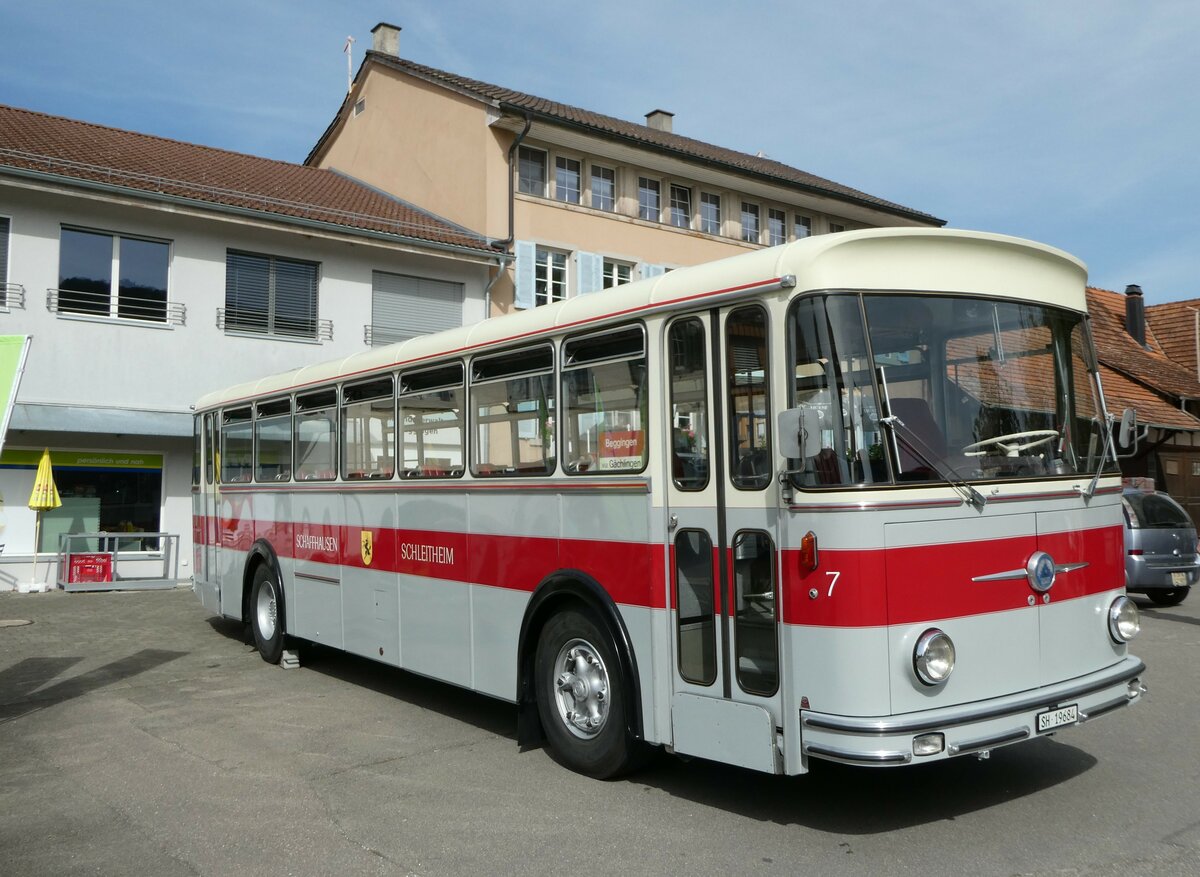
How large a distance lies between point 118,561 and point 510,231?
11.1 metres

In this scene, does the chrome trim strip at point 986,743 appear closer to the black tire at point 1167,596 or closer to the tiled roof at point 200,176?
the black tire at point 1167,596

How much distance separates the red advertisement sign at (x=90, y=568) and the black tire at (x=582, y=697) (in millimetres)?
14720

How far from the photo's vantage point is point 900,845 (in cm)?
536

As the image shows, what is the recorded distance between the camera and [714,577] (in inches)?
230

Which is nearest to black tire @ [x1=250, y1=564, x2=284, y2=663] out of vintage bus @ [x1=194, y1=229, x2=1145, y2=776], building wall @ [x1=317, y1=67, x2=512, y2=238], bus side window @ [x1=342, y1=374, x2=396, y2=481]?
bus side window @ [x1=342, y1=374, x2=396, y2=481]

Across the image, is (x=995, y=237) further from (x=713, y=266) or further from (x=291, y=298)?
(x=291, y=298)

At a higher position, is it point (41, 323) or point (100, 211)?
point (100, 211)

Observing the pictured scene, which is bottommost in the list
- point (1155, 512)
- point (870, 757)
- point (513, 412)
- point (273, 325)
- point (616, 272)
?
point (870, 757)

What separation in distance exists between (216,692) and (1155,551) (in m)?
12.5

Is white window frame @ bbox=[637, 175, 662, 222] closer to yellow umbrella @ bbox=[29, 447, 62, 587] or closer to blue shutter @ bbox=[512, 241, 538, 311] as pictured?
blue shutter @ bbox=[512, 241, 538, 311]

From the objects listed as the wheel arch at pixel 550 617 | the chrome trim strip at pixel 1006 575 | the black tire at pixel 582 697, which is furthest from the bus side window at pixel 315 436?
the chrome trim strip at pixel 1006 575

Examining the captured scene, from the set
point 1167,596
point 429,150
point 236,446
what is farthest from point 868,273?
point 429,150

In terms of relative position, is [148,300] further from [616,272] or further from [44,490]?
[616,272]

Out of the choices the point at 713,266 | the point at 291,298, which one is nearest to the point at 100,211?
the point at 291,298
